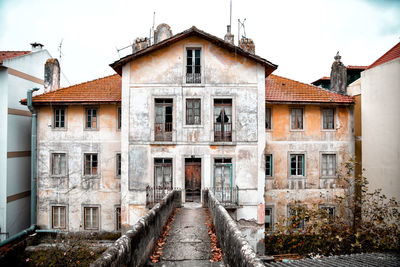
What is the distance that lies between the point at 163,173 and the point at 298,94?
9498 millimetres

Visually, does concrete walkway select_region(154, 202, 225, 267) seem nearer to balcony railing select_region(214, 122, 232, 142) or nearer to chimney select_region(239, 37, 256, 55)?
balcony railing select_region(214, 122, 232, 142)

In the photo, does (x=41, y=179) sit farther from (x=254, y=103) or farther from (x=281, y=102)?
(x=281, y=102)

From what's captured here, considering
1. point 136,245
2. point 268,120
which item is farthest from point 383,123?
point 136,245

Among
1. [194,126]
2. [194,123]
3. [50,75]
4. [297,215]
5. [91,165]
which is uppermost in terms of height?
[50,75]

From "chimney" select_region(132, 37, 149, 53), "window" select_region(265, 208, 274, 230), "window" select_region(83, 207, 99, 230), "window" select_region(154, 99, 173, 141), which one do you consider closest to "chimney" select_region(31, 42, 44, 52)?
"chimney" select_region(132, 37, 149, 53)

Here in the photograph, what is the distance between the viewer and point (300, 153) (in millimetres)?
16406

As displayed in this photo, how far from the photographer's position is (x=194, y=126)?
14141 millimetres

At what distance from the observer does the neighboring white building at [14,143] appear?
16094 millimetres

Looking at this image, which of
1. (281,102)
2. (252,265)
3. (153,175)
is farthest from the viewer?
(281,102)

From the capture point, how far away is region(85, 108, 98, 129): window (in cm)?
1650

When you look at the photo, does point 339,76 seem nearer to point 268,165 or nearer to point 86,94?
point 268,165

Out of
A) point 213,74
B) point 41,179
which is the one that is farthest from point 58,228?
point 213,74

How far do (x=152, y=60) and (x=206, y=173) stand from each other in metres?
6.77

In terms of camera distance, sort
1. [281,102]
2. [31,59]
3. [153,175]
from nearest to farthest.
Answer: [153,175] → [281,102] → [31,59]
